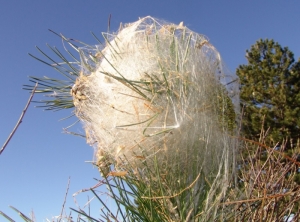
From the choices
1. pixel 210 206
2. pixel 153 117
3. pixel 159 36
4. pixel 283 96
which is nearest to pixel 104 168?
pixel 153 117

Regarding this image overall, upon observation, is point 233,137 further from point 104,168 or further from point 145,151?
point 104,168

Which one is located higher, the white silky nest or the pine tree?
the pine tree

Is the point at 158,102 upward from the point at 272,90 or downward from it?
downward

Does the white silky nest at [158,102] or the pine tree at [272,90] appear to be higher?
the pine tree at [272,90]

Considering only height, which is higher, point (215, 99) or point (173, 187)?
point (215, 99)

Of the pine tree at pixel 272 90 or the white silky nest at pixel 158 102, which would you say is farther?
the pine tree at pixel 272 90

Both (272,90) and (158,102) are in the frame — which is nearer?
(158,102)

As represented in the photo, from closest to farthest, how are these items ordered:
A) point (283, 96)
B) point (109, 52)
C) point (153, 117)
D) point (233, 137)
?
point (153, 117), point (233, 137), point (109, 52), point (283, 96)

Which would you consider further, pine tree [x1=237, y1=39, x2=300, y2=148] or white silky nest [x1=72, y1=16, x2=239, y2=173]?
pine tree [x1=237, y1=39, x2=300, y2=148]
